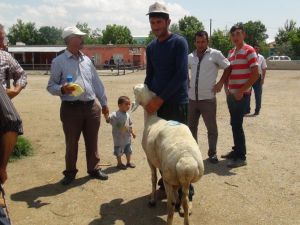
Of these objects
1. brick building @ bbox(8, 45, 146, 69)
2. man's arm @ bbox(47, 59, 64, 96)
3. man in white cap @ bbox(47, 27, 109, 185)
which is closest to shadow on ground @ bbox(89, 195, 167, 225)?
man in white cap @ bbox(47, 27, 109, 185)

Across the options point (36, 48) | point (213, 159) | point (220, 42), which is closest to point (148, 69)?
point (213, 159)

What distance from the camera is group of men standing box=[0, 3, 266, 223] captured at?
460 centimetres

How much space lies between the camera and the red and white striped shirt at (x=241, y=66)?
6.22m

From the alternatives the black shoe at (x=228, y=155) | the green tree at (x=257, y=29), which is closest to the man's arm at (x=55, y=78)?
the black shoe at (x=228, y=155)

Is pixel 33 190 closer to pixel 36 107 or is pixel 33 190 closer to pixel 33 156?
pixel 33 156

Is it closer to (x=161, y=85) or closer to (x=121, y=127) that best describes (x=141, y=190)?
(x=121, y=127)

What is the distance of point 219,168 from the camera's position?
21.0 ft

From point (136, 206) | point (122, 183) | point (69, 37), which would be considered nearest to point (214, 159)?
point (122, 183)

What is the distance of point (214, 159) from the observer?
670 cm

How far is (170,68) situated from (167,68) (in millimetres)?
35

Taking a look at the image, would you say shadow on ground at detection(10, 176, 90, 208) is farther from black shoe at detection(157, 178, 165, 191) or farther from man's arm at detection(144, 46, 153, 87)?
man's arm at detection(144, 46, 153, 87)

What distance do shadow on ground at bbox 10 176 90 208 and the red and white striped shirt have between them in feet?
9.01

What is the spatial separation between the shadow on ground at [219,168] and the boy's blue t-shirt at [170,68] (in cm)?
180

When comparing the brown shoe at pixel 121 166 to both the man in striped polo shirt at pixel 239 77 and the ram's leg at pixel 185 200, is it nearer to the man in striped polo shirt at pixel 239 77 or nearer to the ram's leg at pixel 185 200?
the man in striped polo shirt at pixel 239 77
